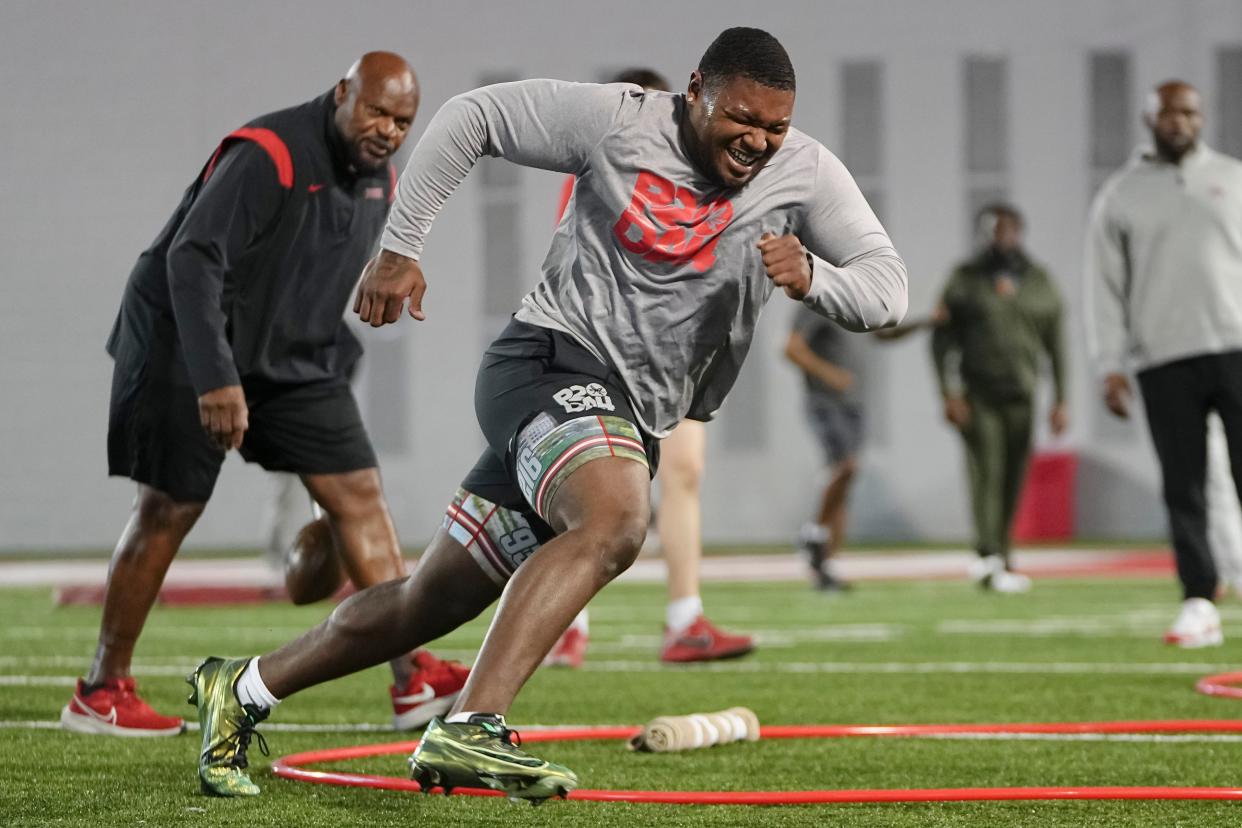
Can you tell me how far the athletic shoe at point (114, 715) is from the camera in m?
4.91

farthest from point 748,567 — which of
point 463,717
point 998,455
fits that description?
point 463,717

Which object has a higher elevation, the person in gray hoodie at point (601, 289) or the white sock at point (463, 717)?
the person in gray hoodie at point (601, 289)

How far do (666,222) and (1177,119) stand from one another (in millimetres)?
4519

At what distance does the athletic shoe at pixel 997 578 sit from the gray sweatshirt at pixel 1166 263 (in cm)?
398

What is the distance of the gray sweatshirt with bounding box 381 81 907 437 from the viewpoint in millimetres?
3816

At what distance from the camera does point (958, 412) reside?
12.2m

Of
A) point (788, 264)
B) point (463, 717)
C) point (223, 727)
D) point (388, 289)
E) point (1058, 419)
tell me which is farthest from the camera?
point (1058, 419)

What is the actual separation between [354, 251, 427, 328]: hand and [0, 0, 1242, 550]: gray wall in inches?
612

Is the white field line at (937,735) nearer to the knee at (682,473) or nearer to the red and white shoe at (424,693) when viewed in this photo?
the red and white shoe at (424,693)

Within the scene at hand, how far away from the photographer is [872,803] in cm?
384

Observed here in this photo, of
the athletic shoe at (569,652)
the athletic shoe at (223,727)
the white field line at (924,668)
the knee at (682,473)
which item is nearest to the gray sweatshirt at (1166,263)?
the white field line at (924,668)

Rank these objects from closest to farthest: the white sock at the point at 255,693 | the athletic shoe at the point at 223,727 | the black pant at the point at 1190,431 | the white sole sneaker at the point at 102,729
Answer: the athletic shoe at the point at 223,727 → the white sock at the point at 255,693 → the white sole sneaker at the point at 102,729 → the black pant at the point at 1190,431

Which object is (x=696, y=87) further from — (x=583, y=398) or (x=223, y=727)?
(x=223, y=727)

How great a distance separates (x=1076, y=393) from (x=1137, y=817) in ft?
54.4
